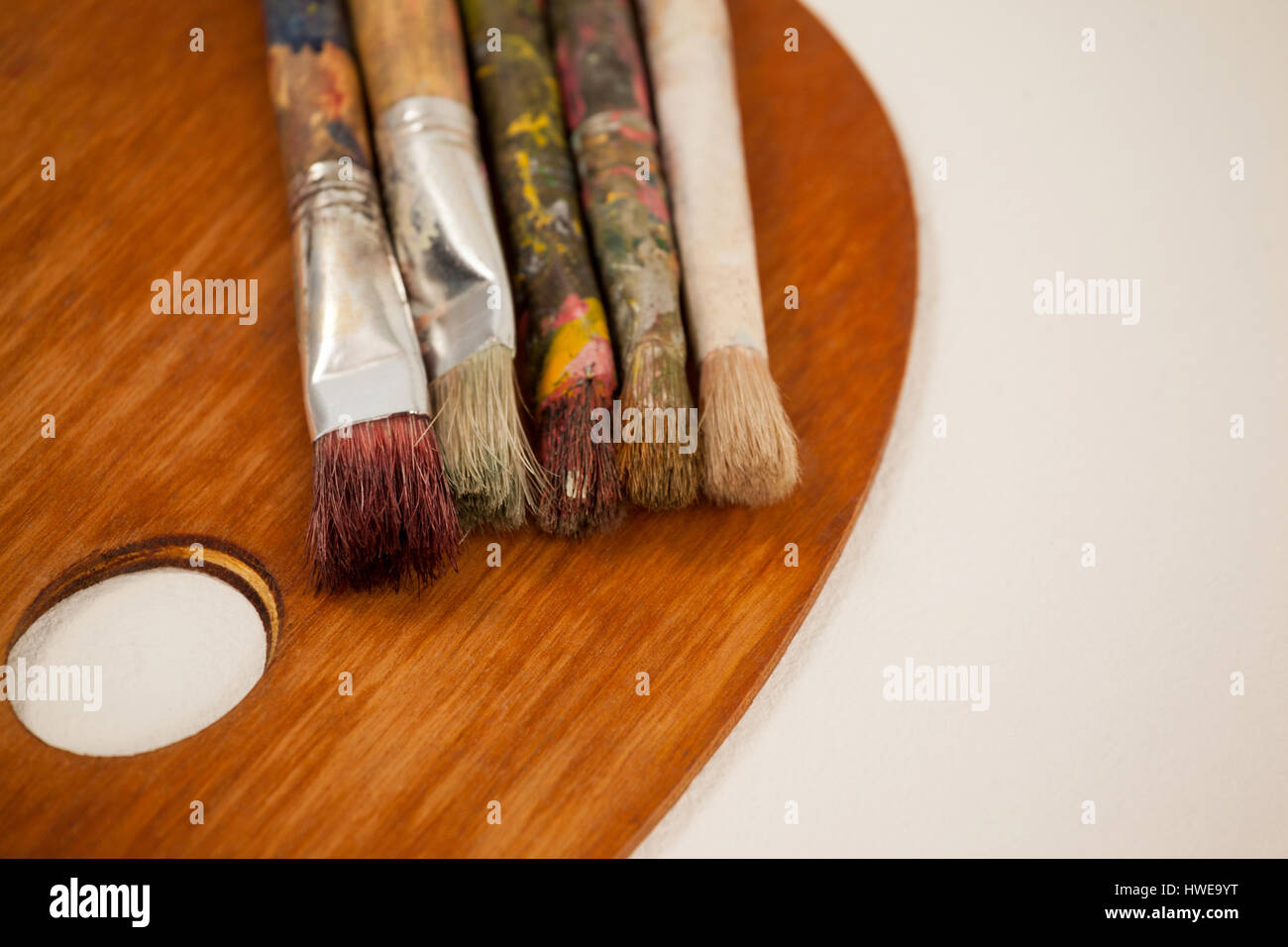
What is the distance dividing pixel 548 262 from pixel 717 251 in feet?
0.80

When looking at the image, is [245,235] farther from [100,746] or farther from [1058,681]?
[1058,681]

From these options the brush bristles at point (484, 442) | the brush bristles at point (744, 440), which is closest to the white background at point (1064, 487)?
the brush bristles at point (744, 440)

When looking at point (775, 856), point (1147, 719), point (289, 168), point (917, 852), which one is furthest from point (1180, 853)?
point (289, 168)

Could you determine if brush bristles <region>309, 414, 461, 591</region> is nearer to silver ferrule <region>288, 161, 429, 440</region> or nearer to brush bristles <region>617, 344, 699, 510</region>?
silver ferrule <region>288, 161, 429, 440</region>

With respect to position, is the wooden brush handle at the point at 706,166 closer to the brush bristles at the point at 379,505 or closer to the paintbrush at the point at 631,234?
the paintbrush at the point at 631,234

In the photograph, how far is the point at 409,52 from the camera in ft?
5.32

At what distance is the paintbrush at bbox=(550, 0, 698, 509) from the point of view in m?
1.45

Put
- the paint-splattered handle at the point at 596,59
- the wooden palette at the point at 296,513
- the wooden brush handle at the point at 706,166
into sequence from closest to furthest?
1. the wooden palette at the point at 296,513
2. the wooden brush handle at the point at 706,166
3. the paint-splattered handle at the point at 596,59

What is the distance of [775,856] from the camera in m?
1.40

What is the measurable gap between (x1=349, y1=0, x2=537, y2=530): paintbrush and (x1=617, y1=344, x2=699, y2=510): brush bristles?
13 cm

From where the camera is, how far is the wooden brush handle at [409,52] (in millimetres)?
1610

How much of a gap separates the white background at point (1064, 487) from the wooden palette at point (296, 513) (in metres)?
0.10

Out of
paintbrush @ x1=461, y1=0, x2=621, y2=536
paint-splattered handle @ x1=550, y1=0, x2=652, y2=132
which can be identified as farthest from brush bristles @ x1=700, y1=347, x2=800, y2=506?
paint-splattered handle @ x1=550, y1=0, x2=652, y2=132
